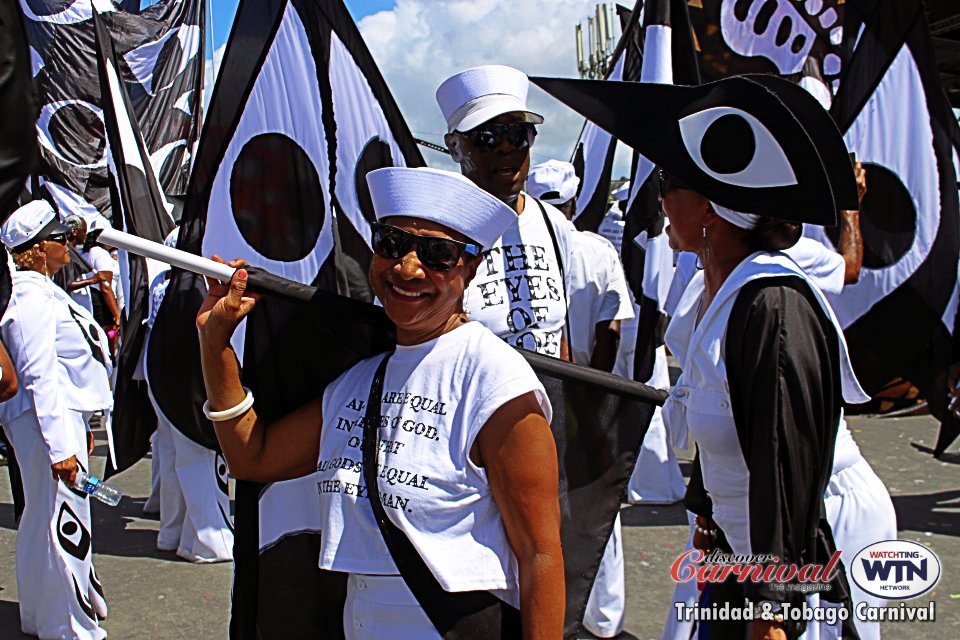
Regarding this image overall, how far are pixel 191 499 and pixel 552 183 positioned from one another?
10.7 feet

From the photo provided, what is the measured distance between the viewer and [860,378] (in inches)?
203

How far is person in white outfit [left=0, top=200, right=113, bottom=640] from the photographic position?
3998 millimetres

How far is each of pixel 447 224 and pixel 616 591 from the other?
2.88 m

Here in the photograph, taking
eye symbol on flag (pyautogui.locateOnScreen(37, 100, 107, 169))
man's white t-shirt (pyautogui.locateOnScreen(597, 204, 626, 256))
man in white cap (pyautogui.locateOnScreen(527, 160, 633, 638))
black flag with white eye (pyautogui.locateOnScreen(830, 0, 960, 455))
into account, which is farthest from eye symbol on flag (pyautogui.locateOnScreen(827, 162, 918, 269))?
eye symbol on flag (pyautogui.locateOnScreen(37, 100, 107, 169))

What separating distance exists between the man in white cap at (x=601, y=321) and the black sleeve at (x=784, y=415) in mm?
1617

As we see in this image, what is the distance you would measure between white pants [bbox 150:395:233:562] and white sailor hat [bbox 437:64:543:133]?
3.30 m

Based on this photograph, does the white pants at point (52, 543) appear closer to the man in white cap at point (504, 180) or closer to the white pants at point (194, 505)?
the white pants at point (194, 505)

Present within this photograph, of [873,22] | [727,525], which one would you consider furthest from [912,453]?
[727,525]

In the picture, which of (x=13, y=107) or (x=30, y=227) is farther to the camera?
(x=30, y=227)

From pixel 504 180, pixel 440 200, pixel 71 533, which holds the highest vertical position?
pixel 504 180

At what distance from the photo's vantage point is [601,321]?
3.83 metres

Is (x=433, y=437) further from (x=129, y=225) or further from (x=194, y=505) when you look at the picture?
(x=194, y=505)

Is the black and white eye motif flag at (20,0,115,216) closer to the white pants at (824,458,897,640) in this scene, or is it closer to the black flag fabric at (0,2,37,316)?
the black flag fabric at (0,2,37,316)

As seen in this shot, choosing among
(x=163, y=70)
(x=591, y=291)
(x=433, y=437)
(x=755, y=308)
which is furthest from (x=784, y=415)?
(x=163, y=70)
